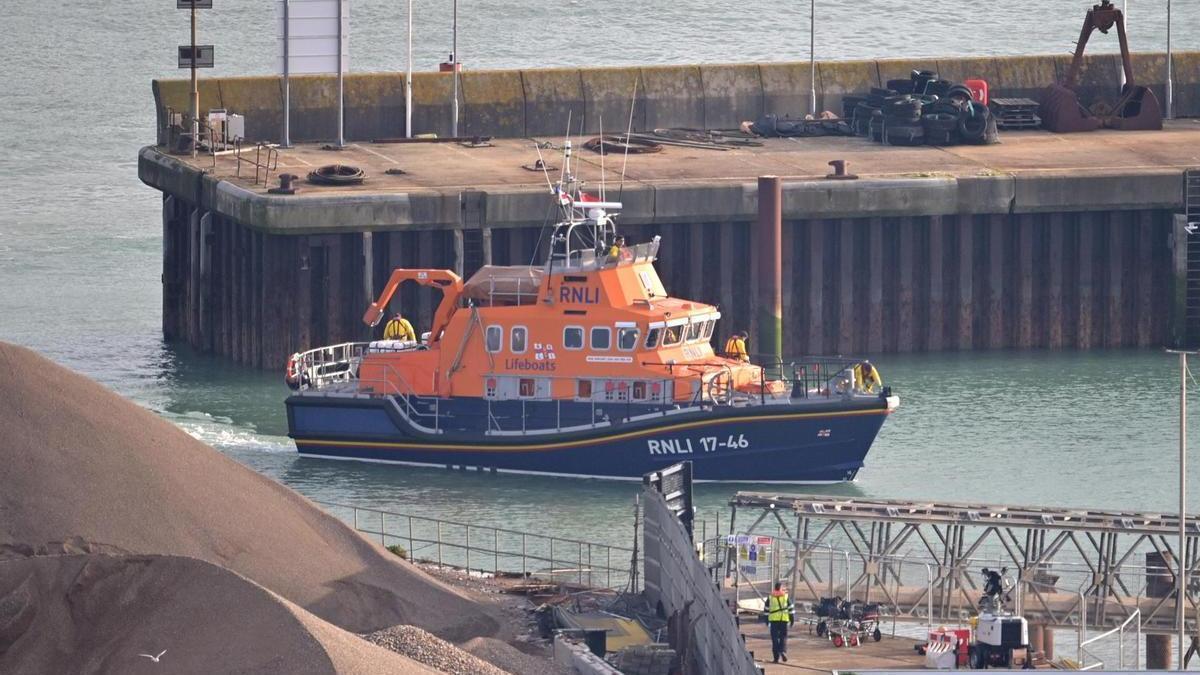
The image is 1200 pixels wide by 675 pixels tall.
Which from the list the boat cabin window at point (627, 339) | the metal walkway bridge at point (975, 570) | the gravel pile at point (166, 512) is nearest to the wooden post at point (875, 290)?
the boat cabin window at point (627, 339)

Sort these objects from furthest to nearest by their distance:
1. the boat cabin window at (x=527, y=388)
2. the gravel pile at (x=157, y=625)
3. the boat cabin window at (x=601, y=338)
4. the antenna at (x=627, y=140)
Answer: the antenna at (x=627, y=140), the boat cabin window at (x=527, y=388), the boat cabin window at (x=601, y=338), the gravel pile at (x=157, y=625)

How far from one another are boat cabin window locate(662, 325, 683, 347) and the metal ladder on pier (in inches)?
609

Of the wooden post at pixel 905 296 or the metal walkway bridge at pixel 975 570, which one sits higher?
the wooden post at pixel 905 296

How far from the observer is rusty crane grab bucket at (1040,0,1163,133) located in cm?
5800

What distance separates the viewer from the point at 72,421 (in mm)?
27312

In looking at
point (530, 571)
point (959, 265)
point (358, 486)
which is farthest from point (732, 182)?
point (530, 571)

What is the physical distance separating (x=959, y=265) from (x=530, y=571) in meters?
19.7

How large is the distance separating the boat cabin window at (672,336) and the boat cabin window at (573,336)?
4.06ft

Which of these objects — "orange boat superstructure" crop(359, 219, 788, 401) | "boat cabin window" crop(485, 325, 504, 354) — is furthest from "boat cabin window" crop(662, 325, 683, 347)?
"boat cabin window" crop(485, 325, 504, 354)

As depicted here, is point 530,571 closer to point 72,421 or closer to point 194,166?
point 72,421

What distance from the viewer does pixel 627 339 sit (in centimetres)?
3900

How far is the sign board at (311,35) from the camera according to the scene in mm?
53500

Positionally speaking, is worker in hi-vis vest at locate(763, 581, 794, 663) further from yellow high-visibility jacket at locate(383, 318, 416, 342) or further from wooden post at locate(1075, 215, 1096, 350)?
wooden post at locate(1075, 215, 1096, 350)

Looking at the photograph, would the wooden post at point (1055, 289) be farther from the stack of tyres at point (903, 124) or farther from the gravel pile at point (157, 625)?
the gravel pile at point (157, 625)
